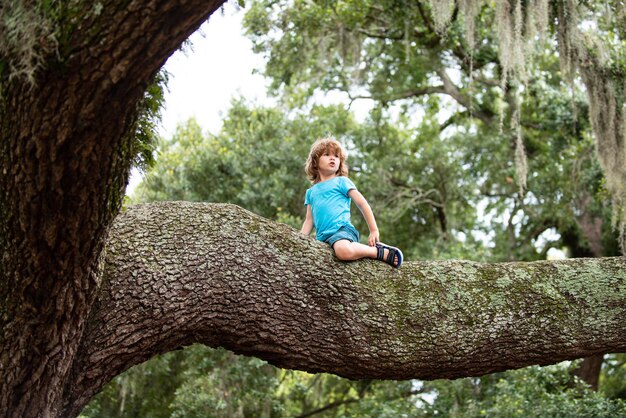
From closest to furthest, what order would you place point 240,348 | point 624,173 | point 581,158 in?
point 240,348, point 624,173, point 581,158

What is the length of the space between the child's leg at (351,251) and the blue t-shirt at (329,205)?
189 millimetres

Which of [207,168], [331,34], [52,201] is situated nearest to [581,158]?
[331,34]

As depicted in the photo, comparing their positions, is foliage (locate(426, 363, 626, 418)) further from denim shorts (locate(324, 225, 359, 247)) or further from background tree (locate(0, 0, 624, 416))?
background tree (locate(0, 0, 624, 416))

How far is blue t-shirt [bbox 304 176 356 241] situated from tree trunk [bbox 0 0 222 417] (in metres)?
1.58

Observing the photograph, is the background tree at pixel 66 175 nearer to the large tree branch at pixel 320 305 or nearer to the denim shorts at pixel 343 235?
the large tree branch at pixel 320 305

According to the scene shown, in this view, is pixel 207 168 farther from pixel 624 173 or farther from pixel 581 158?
pixel 624 173

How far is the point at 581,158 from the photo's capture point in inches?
426

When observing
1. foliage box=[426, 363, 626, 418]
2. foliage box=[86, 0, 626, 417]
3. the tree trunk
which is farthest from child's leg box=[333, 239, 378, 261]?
foliage box=[86, 0, 626, 417]

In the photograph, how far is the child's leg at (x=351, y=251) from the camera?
432cm

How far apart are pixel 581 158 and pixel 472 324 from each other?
724 cm

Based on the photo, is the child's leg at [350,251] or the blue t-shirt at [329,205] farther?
the blue t-shirt at [329,205]

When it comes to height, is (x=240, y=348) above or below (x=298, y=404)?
below

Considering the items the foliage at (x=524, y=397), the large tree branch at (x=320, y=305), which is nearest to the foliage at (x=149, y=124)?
the large tree branch at (x=320, y=305)

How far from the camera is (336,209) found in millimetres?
4734
